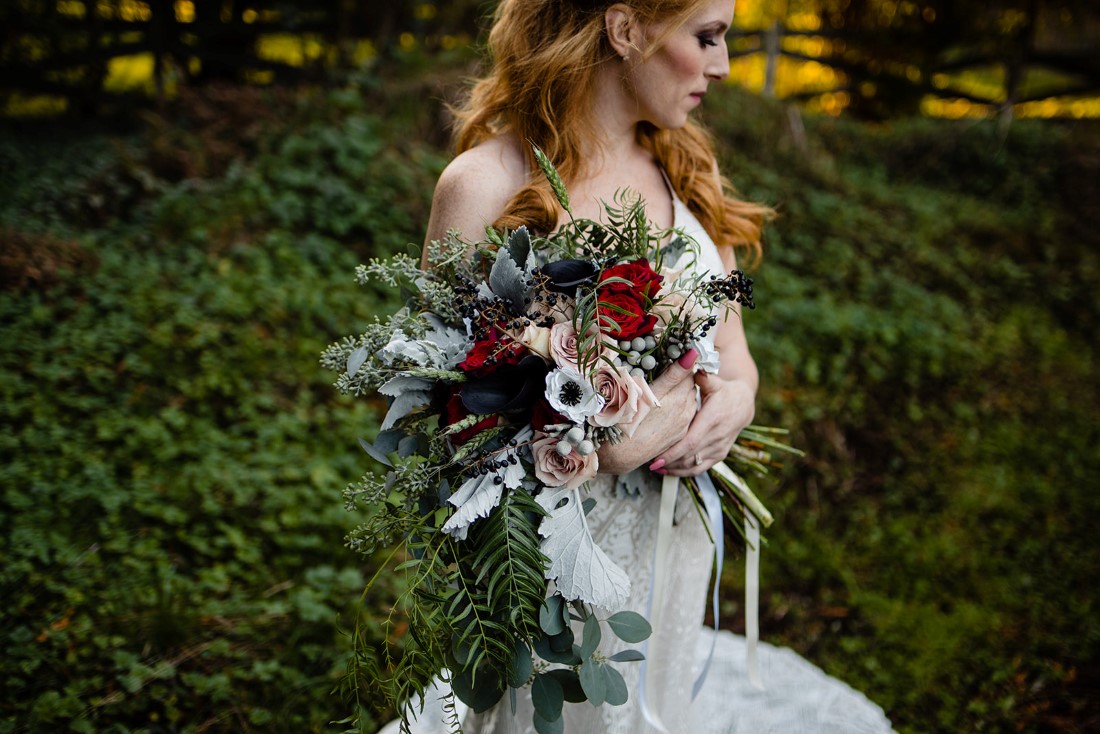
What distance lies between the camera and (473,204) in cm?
180

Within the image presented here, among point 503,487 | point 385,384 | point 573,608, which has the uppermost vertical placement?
point 385,384

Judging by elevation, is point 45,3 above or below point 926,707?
above

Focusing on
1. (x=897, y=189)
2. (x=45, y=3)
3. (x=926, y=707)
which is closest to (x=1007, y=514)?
(x=926, y=707)

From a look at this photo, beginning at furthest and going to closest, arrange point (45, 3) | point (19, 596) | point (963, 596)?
1. point (45, 3)
2. point (963, 596)
3. point (19, 596)

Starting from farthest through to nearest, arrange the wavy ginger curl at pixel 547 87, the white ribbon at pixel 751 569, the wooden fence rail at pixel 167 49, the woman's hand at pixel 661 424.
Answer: the wooden fence rail at pixel 167 49
the white ribbon at pixel 751 569
the wavy ginger curl at pixel 547 87
the woman's hand at pixel 661 424

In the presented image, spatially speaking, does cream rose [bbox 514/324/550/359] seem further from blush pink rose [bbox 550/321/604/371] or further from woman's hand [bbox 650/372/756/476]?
woman's hand [bbox 650/372/756/476]

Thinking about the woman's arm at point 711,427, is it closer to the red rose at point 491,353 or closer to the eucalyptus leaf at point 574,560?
the eucalyptus leaf at point 574,560

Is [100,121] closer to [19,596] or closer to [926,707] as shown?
[19,596]

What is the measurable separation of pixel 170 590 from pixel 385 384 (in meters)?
2.02

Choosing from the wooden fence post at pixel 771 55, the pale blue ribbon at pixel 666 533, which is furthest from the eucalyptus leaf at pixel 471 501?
the wooden fence post at pixel 771 55

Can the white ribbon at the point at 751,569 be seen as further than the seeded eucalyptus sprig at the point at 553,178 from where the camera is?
Yes

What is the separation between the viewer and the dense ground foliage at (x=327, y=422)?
296cm

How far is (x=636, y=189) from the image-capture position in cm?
203

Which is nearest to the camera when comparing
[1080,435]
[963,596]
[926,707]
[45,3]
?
[926,707]
